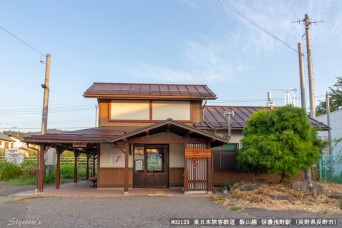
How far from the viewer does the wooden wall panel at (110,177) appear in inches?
605

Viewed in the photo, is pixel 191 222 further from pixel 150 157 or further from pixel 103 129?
pixel 103 129

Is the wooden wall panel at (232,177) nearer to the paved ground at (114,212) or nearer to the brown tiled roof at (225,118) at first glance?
the brown tiled roof at (225,118)

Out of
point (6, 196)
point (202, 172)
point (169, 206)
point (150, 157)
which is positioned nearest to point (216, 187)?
point (202, 172)

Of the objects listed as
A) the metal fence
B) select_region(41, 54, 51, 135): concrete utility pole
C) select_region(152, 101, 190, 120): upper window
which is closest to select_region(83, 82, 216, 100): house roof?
select_region(152, 101, 190, 120): upper window

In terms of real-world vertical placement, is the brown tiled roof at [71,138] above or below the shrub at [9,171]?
above

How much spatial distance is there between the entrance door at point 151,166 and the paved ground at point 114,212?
321 centimetres

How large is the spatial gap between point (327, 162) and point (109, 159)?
11932 mm

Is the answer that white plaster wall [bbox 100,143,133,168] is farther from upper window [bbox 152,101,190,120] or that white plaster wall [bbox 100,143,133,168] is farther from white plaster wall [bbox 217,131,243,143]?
white plaster wall [bbox 217,131,243,143]

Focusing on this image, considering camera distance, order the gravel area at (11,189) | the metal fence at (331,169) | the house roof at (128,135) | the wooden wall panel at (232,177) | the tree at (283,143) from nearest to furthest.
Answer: the tree at (283,143), the house roof at (128,135), the gravel area at (11,189), the wooden wall panel at (232,177), the metal fence at (331,169)

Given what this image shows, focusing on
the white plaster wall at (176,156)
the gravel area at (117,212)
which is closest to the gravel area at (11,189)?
the gravel area at (117,212)

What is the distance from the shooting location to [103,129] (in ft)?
52.4

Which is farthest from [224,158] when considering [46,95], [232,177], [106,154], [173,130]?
[46,95]

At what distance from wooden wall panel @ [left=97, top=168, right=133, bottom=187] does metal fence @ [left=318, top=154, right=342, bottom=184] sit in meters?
10.6

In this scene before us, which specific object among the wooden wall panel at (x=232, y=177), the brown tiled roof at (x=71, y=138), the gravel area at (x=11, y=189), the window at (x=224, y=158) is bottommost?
the gravel area at (x=11, y=189)
